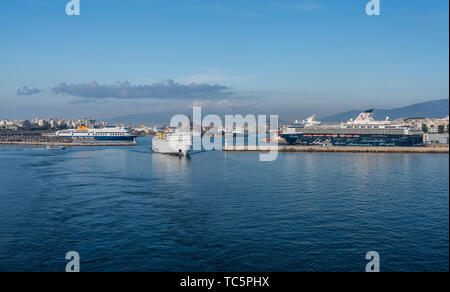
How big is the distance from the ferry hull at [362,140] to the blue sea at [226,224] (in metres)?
27.0

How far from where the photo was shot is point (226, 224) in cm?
1163

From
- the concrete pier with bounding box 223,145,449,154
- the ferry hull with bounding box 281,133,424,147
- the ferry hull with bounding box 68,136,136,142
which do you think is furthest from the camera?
the ferry hull with bounding box 68,136,136,142

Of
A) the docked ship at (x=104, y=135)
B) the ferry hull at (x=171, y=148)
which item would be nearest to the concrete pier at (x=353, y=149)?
the ferry hull at (x=171, y=148)

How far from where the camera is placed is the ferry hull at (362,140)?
4582 cm

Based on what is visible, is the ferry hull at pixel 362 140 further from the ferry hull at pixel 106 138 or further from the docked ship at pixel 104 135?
the docked ship at pixel 104 135

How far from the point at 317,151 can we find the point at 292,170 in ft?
62.3

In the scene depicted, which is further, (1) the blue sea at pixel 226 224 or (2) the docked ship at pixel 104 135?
(2) the docked ship at pixel 104 135

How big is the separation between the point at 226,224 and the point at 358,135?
133 feet

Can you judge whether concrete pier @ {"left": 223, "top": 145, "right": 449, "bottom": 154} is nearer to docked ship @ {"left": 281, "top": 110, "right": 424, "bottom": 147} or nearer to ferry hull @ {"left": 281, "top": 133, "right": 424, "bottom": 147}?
ferry hull @ {"left": 281, "top": 133, "right": 424, "bottom": 147}

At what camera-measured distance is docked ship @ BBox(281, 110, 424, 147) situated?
46.0m

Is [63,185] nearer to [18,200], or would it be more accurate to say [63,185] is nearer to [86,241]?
[18,200]

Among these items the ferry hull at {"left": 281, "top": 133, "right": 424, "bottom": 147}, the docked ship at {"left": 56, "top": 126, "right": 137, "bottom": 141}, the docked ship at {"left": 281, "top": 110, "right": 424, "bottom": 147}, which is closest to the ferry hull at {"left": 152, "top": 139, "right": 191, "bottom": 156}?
the docked ship at {"left": 281, "top": 110, "right": 424, "bottom": 147}

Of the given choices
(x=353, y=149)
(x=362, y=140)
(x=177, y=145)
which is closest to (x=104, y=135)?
(x=177, y=145)
